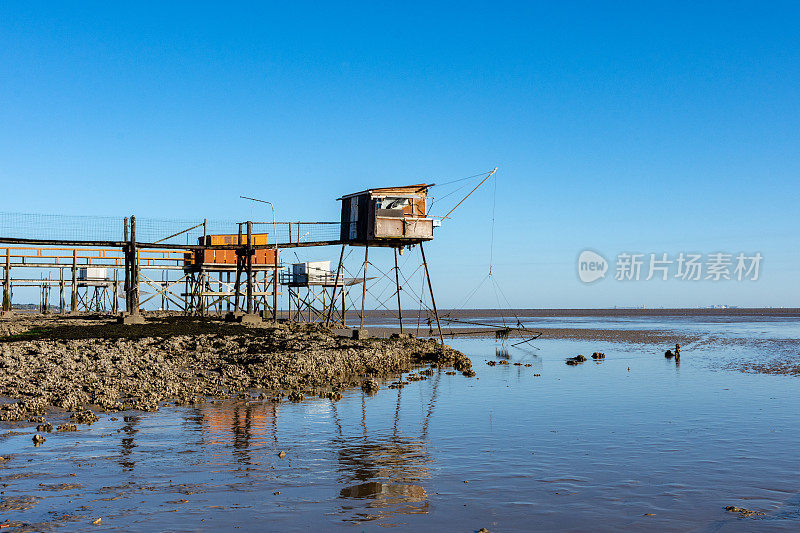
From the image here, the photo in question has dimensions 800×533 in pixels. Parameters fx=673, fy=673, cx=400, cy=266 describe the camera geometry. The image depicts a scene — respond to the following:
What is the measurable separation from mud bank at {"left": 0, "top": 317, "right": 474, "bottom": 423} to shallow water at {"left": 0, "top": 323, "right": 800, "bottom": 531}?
1722 millimetres

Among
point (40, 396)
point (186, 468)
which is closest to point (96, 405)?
point (40, 396)

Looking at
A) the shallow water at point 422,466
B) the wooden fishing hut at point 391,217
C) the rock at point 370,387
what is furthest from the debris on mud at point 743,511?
the wooden fishing hut at point 391,217

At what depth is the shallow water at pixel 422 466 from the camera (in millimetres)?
8742

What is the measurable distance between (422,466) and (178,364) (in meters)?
12.7

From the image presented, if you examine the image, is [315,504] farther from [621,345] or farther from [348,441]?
[621,345]

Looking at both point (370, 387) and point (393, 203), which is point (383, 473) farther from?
point (393, 203)

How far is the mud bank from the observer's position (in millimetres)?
17016

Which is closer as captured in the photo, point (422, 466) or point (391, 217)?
point (422, 466)

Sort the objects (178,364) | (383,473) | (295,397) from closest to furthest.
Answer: (383,473), (295,397), (178,364)

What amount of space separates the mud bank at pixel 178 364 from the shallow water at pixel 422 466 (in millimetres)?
1722

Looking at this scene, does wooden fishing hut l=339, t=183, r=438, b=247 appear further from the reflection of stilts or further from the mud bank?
the reflection of stilts

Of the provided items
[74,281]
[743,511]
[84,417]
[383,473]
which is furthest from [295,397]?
[74,281]

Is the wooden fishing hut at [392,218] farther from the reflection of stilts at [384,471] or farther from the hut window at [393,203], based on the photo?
the reflection of stilts at [384,471]

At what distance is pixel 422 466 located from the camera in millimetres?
11539
